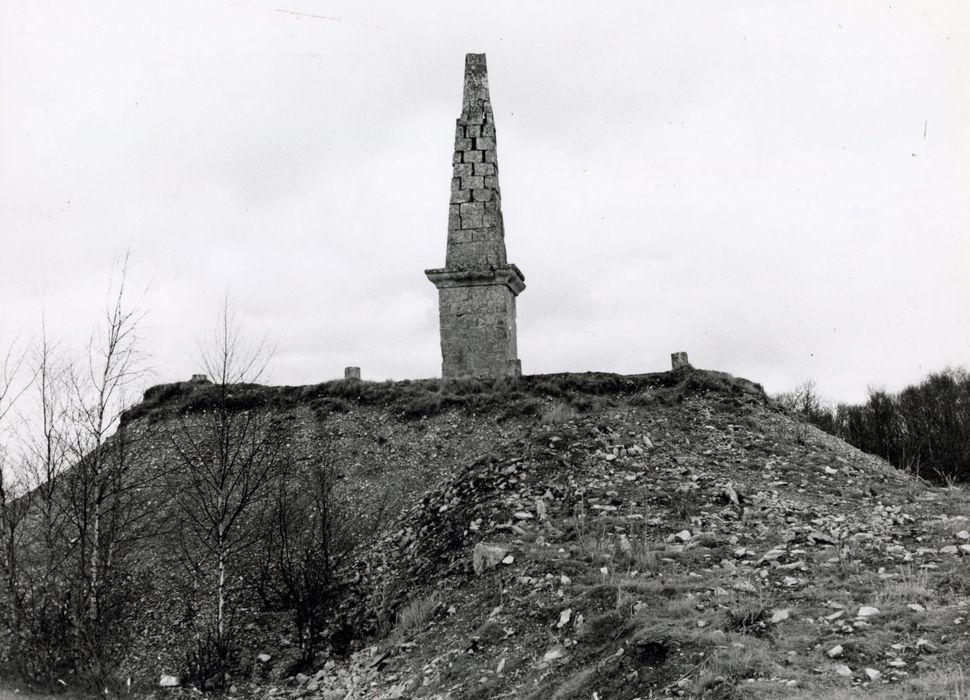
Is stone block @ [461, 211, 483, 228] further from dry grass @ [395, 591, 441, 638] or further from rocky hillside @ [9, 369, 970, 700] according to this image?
dry grass @ [395, 591, 441, 638]

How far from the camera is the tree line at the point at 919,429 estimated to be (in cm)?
2491

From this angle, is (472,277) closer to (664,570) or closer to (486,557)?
(486,557)

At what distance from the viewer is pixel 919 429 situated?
29734 millimetres

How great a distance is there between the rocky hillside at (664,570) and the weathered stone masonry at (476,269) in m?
1.50

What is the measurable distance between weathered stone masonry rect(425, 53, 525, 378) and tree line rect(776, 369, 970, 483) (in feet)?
24.4

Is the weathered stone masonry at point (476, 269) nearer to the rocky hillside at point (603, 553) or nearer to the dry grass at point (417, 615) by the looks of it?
the rocky hillside at point (603, 553)

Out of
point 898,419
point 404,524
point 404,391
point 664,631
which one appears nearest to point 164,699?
point 404,524

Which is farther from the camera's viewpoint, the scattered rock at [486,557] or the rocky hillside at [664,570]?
the scattered rock at [486,557]

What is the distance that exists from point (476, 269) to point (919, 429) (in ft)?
67.7

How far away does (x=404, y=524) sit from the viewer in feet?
46.3

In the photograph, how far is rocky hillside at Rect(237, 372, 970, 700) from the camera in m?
6.96

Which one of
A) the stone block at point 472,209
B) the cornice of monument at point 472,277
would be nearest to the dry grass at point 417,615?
the cornice of monument at point 472,277

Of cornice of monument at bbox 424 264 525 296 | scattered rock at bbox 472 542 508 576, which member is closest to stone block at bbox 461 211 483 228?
cornice of monument at bbox 424 264 525 296

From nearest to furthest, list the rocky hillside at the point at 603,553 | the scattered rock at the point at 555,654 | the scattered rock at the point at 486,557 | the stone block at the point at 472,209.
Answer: the rocky hillside at the point at 603,553
the scattered rock at the point at 555,654
the scattered rock at the point at 486,557
the stone block at the point at 472,209
